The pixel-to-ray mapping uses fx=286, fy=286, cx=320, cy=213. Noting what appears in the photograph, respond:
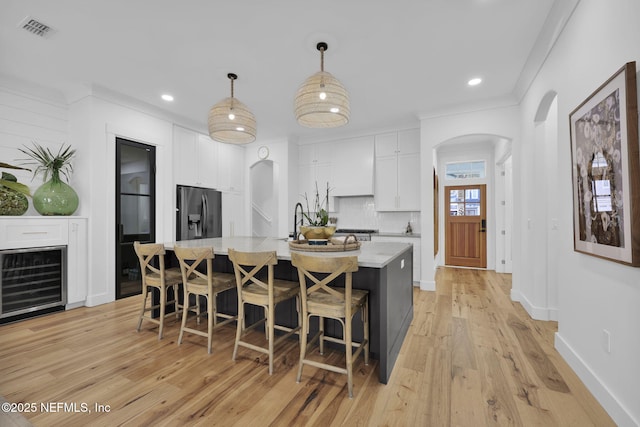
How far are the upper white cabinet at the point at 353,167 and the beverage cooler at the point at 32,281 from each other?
423cm

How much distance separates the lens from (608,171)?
1628 millimetres

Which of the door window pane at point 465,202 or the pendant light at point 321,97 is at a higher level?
the pendant light at point 321,97

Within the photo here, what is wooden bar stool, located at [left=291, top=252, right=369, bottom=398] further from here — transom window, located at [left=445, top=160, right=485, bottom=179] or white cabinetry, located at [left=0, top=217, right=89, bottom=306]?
transom window, located at [left=445, top=160, right=485, bottom=179]

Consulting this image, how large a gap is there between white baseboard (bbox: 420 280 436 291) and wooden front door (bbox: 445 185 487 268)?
2.46m

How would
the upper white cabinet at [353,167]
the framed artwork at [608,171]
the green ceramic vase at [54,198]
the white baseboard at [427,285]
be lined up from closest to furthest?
the framed artwork at [608,171]
the green ceramic vase at [54,198]
the white baseboard at [427,285]
the upper white cabinet at [353,167]

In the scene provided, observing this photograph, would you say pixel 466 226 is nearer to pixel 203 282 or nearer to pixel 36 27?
pixel 203 282

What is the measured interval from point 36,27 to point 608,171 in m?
4.44

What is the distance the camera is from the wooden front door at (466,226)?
20.3ft

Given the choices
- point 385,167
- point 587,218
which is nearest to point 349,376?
point 587,218

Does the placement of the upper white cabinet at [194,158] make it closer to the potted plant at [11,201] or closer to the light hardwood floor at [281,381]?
the potted plant at [11,201]

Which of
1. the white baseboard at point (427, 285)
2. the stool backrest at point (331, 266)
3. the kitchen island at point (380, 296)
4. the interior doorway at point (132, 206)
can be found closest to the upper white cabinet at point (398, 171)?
the white baseboard at point (427, 285)

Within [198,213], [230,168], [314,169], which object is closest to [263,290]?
[198,213]

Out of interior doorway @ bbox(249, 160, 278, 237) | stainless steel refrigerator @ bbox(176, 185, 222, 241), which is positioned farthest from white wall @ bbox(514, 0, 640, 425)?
interior doorway @ bbox(249, 160, 278, 237)

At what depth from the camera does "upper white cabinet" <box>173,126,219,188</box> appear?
480 cm
